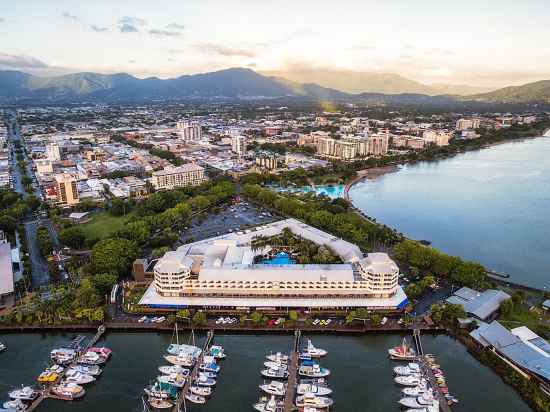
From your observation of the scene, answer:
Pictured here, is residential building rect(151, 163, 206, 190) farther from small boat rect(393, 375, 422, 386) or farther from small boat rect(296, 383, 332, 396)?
small boat rect(393, 375, 422, 386)

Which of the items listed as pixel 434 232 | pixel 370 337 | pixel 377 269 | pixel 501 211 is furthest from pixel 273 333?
pixel 501 211

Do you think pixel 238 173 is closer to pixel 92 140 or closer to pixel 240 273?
pixel 240 273

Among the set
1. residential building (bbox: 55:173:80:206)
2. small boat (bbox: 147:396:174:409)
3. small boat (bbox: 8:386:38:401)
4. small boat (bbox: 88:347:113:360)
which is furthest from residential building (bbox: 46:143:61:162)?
small boat (bbox: 147:396:174:409)

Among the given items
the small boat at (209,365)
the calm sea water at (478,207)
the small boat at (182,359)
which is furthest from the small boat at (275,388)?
the calm sea water at (478,207)

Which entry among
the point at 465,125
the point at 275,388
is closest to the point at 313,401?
the point at 275,388

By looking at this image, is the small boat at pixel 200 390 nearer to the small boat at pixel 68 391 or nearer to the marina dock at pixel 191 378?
the marina dock at pixel 191 378

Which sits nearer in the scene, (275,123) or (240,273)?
(240,273)
